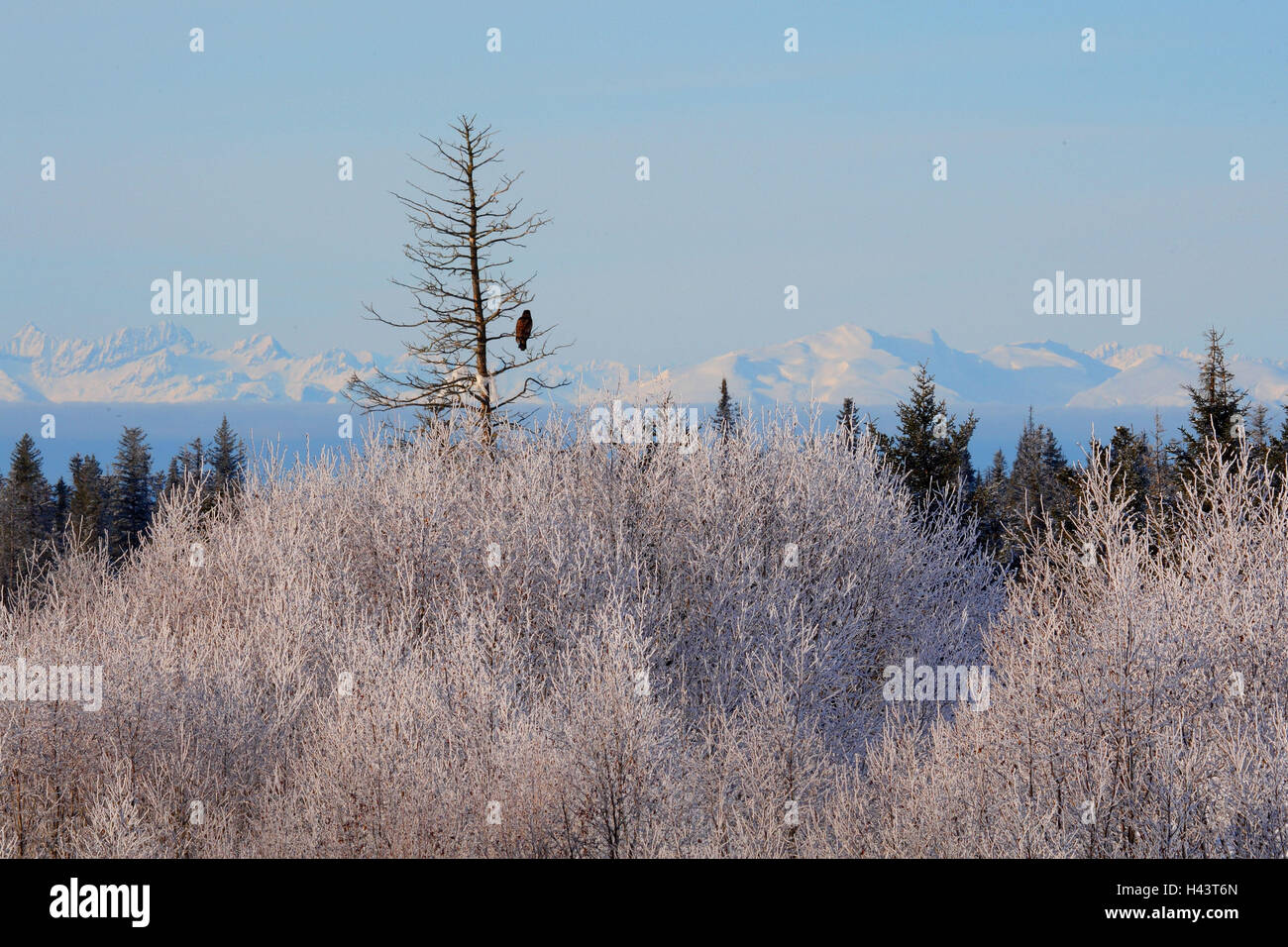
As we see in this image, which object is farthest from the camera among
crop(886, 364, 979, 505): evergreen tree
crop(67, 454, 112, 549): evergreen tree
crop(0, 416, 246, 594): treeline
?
crop(0, 416, 246, 594): treeline

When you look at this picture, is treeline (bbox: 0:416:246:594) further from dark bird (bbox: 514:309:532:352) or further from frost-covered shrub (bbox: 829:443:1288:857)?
frost-covered shrub (bbox: 829:443:1288:857)

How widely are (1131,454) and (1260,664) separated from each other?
25.9 metres

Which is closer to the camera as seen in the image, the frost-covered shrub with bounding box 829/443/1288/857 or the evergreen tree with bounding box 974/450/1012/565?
the frost-covered shrub with bounding box 829/443/1288/857

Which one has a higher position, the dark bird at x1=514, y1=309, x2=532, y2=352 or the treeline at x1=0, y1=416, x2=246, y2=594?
the dark bird at x1=514, y1=309, x2=532, y2=352

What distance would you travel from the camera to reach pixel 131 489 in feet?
229

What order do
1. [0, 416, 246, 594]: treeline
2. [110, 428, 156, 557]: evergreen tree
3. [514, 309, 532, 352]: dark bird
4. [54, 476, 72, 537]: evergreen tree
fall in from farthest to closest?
[54, 476, 72, 537]: evergreen tree < [110, 428, 156, 557]: evergreen tree < [0, 416, 246, 594]: treeline < [514, 309, 532, 352]: dark bird

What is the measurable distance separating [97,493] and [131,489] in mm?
2142

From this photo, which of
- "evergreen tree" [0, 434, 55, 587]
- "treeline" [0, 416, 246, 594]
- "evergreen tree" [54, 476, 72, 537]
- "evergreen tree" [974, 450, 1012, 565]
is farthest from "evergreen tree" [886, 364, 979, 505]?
"evergreen tree" [54, 476, 72, 537]

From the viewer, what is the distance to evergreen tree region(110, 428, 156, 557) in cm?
6788

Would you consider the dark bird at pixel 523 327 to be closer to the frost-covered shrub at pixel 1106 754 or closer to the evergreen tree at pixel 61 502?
the frost-covered shrub at pixel 1106 754

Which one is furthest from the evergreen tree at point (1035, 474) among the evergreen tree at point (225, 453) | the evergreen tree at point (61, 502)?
the evergreen tree at point (61, 502)

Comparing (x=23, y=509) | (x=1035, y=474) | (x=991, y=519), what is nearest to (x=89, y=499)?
(x=23, y=509)

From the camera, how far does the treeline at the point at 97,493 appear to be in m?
66.9

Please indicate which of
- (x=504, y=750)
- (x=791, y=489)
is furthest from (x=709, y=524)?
(x=504, y=750)
